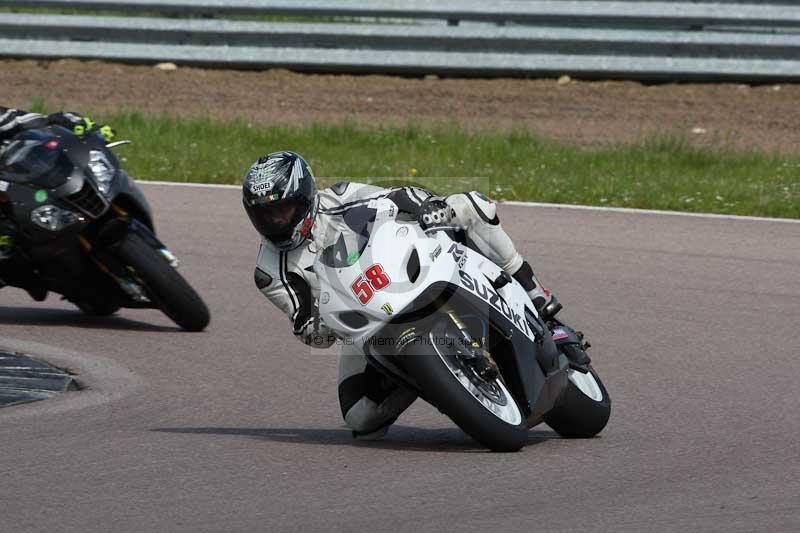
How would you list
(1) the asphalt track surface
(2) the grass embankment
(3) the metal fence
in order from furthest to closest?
(3) the metal fence → (2) the grass embankment → (1) the asphalt track surface

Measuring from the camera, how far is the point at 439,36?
1608 cm

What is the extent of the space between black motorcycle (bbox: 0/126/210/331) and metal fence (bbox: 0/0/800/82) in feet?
26.7

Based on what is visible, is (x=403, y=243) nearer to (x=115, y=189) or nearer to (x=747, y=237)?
(x=115, y=189)

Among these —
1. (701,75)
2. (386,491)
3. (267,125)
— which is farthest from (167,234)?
(701,75)

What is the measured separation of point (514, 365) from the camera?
5531 mm

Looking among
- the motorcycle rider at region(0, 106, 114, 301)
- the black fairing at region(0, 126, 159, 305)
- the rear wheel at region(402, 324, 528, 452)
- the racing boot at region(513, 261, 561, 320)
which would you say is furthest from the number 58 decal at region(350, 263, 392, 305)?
the motorcycle rider at region(0, 106, 114, 301)

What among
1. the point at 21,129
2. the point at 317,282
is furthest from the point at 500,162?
the point at 317,282

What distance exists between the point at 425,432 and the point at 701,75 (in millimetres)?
10534

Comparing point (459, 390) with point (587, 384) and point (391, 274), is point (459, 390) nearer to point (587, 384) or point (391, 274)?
point (391, 274)

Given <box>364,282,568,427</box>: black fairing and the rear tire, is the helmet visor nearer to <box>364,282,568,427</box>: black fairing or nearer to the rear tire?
<box>364,282,568,427</box>: black fairing

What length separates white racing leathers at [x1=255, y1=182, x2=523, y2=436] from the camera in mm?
5684

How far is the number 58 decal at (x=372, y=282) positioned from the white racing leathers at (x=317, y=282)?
0.37m

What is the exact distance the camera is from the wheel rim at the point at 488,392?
521 cm

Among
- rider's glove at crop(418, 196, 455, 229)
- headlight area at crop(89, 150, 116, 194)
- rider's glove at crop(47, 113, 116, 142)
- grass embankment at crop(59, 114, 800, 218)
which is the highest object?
rider's glove at crop(418, 196, 455, 229)
